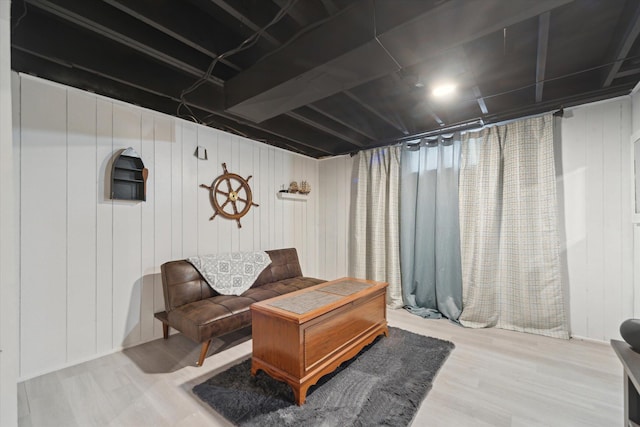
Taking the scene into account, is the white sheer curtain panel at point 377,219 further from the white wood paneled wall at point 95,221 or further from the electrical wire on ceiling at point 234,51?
the electrical wire on ceiling at point 234,51

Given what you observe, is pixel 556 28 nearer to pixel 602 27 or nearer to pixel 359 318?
pixel 602 27

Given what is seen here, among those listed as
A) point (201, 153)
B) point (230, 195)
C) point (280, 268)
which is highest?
point (201, 153)

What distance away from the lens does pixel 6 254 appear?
997mm

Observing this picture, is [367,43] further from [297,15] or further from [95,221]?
[95,221]

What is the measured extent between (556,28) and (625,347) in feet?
6.33

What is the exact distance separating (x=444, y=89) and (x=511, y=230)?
177 cm

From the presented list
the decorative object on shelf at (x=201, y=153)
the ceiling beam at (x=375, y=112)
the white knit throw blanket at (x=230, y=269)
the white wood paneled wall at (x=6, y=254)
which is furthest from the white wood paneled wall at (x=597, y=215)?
the white wood paneled wall at (x=6, y=254)

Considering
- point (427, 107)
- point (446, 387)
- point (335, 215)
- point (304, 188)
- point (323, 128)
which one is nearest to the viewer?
point (446, 387)

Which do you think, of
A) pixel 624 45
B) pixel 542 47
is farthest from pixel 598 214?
pixel 542 47

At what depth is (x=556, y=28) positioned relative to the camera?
175cm

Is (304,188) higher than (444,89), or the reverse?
(444,89)

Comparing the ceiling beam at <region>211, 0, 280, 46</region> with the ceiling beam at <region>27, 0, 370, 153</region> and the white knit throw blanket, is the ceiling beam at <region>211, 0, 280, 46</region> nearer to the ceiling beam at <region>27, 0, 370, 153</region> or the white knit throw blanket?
the ceiling beam at <region>27, 0, 370, 153</region>

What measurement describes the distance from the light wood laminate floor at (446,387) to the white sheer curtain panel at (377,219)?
53.6 inches

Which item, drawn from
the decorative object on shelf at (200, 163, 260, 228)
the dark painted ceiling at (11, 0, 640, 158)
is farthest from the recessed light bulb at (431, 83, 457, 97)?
Result: the decorative object on shelf at (200, 163, 260, 228)
